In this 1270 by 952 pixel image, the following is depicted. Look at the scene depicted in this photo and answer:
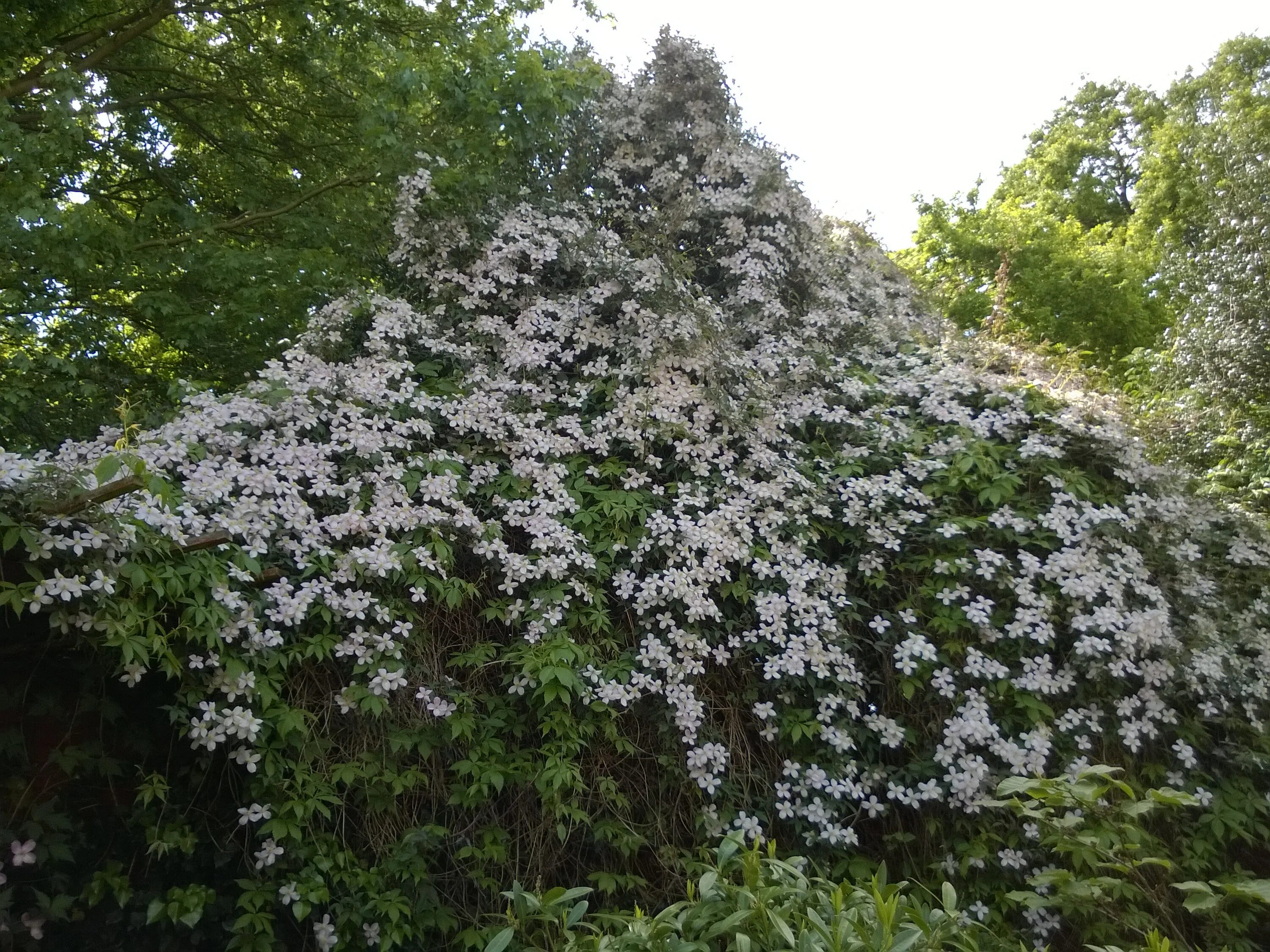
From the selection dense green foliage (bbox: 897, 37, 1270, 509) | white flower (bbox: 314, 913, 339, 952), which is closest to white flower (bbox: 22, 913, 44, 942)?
white flower (bbox: 314, 913, 339, 952)

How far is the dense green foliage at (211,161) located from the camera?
16.3ft

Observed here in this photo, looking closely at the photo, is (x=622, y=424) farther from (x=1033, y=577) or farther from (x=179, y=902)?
(x=179, y=902)

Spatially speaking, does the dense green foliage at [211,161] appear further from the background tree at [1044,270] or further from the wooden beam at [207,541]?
the background tree at [1044,270]

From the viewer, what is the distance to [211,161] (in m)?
6.98

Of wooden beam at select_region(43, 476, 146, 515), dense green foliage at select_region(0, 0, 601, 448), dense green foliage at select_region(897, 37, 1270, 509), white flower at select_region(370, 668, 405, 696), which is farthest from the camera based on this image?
dense green foliage at select_region(897, 37, 1270, 509)

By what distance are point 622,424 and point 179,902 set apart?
262cm

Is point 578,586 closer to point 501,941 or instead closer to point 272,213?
point 501,941

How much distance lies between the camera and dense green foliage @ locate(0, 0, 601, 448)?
4953 millimetres

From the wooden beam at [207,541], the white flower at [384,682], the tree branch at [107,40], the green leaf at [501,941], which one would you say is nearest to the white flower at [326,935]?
the white flower at [384,682]

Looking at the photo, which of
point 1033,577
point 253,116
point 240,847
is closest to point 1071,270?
point 1033,577

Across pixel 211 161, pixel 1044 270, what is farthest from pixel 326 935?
pixel 1044 270

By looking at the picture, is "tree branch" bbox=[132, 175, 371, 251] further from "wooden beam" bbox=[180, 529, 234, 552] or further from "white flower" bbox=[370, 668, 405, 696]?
"white flower" bbox=[370, 668, 405, 696]

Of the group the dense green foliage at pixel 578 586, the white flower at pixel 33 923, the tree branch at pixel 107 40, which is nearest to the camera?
the white flower at pixel 33 923

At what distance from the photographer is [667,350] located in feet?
14.6
